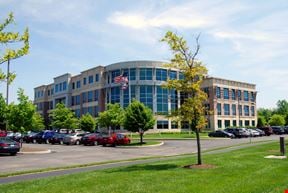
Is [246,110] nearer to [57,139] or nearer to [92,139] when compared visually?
[57,139]

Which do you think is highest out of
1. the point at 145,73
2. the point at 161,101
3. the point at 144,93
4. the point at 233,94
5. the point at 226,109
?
the point at 145,73

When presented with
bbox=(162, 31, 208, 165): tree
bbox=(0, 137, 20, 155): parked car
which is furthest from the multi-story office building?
bbox=(162, 31, 208, 165): tree

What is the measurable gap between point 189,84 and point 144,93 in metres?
52.8

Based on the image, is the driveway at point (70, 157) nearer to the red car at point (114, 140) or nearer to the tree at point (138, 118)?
the red car at point (114, 140)

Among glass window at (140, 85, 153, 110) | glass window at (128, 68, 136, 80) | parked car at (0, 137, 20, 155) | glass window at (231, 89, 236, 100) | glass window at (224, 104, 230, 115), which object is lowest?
parked car at (0, 137, 20, 155)

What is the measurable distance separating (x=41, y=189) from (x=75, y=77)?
255 feet

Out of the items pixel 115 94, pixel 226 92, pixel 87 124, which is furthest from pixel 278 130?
pixel 87 124

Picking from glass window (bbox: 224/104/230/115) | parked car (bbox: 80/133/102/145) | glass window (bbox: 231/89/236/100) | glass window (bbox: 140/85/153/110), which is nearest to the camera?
parked car (bbox: 80/133/102/145)

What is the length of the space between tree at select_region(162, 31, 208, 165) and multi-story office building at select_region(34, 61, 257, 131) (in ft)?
142

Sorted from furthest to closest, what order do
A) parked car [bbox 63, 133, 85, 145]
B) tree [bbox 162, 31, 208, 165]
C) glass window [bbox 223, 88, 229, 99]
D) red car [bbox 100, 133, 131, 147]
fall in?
glass window [bbox 223, 88, 229, 99] < parked car [bbox 63, 133, 85, 145] < red car [bbox 100, 133, 131, 147] < tree [bbox 162, 31, 208, 165]

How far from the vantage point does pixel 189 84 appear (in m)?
16.5

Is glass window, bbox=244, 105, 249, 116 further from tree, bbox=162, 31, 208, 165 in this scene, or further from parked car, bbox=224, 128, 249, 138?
tree, bbox=162, 31, 208, 165

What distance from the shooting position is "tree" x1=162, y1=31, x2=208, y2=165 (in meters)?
16.3

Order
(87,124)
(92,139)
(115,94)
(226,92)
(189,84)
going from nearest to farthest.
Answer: (189,84) < (92,139) < (87,124) < (115,94) < (226,92)
